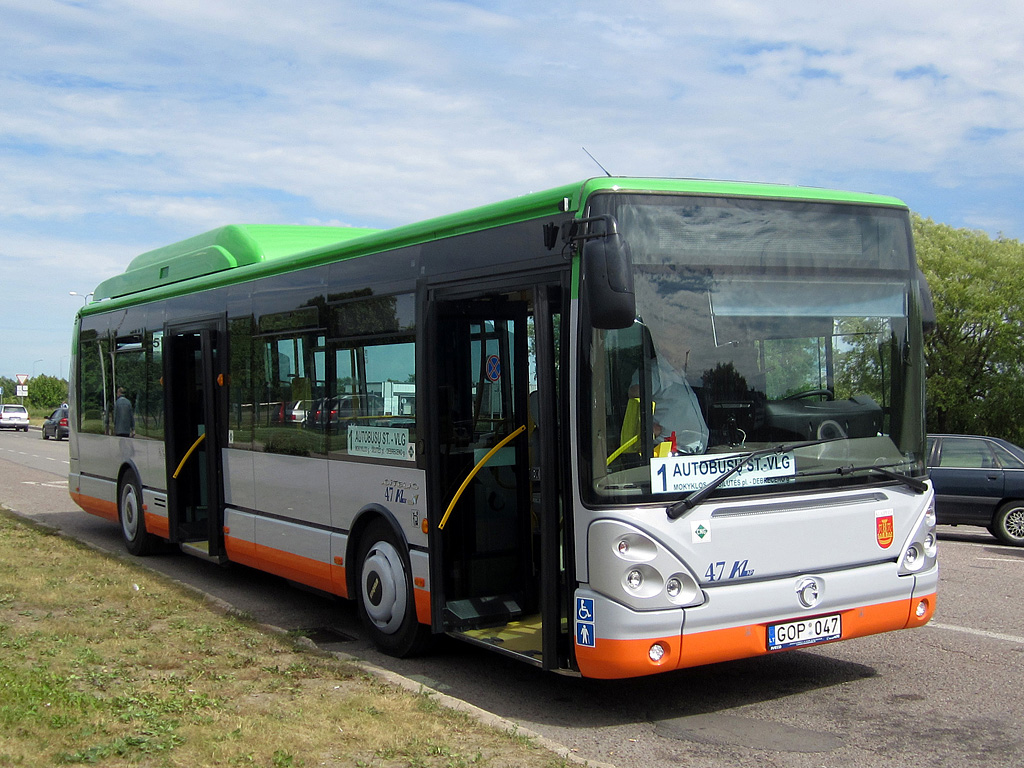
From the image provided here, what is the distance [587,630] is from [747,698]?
1365 millimetres

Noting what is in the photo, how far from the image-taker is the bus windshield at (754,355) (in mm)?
5691

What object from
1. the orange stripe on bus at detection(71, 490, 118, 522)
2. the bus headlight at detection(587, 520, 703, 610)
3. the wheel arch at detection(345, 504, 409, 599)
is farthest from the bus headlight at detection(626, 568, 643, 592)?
the orange stripe on bus at detection(71, 490, 118, 522)

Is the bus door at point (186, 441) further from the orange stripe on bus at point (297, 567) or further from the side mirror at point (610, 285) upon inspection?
the side mirror at point (610, 285)

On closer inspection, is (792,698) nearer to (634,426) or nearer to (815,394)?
(815,394)

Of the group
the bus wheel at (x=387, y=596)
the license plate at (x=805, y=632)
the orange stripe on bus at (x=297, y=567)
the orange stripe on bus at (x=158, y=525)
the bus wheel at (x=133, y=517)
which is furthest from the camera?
the bus wheel at (x=133, y=517)

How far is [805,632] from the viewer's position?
19.6 ft

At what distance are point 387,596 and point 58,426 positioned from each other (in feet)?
165

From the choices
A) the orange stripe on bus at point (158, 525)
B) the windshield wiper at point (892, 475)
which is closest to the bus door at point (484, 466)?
the windshield wiper at point (892, 475)

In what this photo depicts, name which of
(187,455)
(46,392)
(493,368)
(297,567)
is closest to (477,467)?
(493,368)

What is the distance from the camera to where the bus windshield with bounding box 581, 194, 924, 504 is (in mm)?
5691

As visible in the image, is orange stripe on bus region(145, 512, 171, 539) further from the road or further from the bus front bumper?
the bus front bumper

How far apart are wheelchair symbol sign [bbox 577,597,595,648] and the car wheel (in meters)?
10.6

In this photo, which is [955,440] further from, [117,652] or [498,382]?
[117,652]

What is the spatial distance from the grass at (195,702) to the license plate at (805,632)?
5.04 feet
